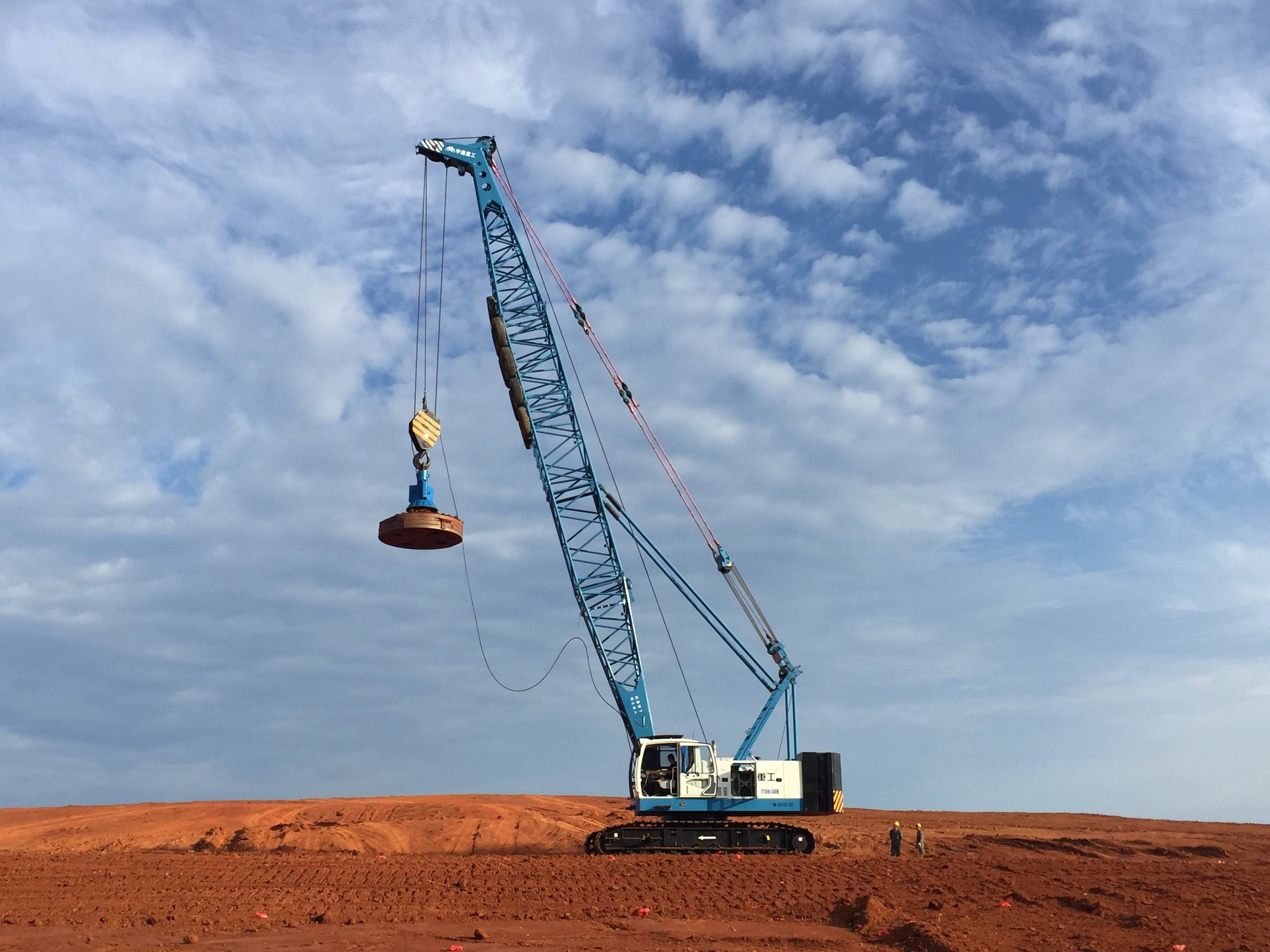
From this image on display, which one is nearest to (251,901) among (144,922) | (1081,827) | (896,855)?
(144,922)

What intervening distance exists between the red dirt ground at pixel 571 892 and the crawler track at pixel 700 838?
876 mm

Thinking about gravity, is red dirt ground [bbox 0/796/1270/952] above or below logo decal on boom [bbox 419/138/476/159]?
below

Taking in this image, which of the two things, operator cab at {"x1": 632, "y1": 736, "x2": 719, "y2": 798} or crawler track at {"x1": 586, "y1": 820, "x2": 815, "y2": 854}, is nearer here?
crawler track at {"x1": 586, "y1": 820, "x2": 815, "y2": 854}

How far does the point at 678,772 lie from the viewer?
33.4 m

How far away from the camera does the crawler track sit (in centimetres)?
3259

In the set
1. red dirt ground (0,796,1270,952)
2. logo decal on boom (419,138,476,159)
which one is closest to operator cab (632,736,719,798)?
red dirt ground (0,796,1270,952)

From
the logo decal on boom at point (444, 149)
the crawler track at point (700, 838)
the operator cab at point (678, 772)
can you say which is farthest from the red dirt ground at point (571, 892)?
the logo decal on boom at point (444, 149)

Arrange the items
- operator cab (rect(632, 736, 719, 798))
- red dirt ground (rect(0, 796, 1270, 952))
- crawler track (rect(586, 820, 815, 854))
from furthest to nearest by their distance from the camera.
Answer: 1. operator cab (rect(632, 736, 719, 798))
2. crawler track (rect(586, 820, 815, 854))
3. red dirt ground (rect(0, 796, 1270, 952))

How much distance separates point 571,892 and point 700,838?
9.49 m

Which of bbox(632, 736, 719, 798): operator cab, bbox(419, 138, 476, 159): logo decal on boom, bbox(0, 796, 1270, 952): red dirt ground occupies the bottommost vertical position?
bbox(0, 796, 1270, 952): red dirt ground

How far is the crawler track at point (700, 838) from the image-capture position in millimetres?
32594

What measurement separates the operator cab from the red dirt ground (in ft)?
7.14

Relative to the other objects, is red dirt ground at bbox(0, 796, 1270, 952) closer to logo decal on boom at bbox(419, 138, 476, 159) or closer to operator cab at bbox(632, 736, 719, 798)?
operator cab at bbox(632, 736, 719, 798)

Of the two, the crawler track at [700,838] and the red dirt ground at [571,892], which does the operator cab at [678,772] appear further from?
the red dirt ground at [571,892]
